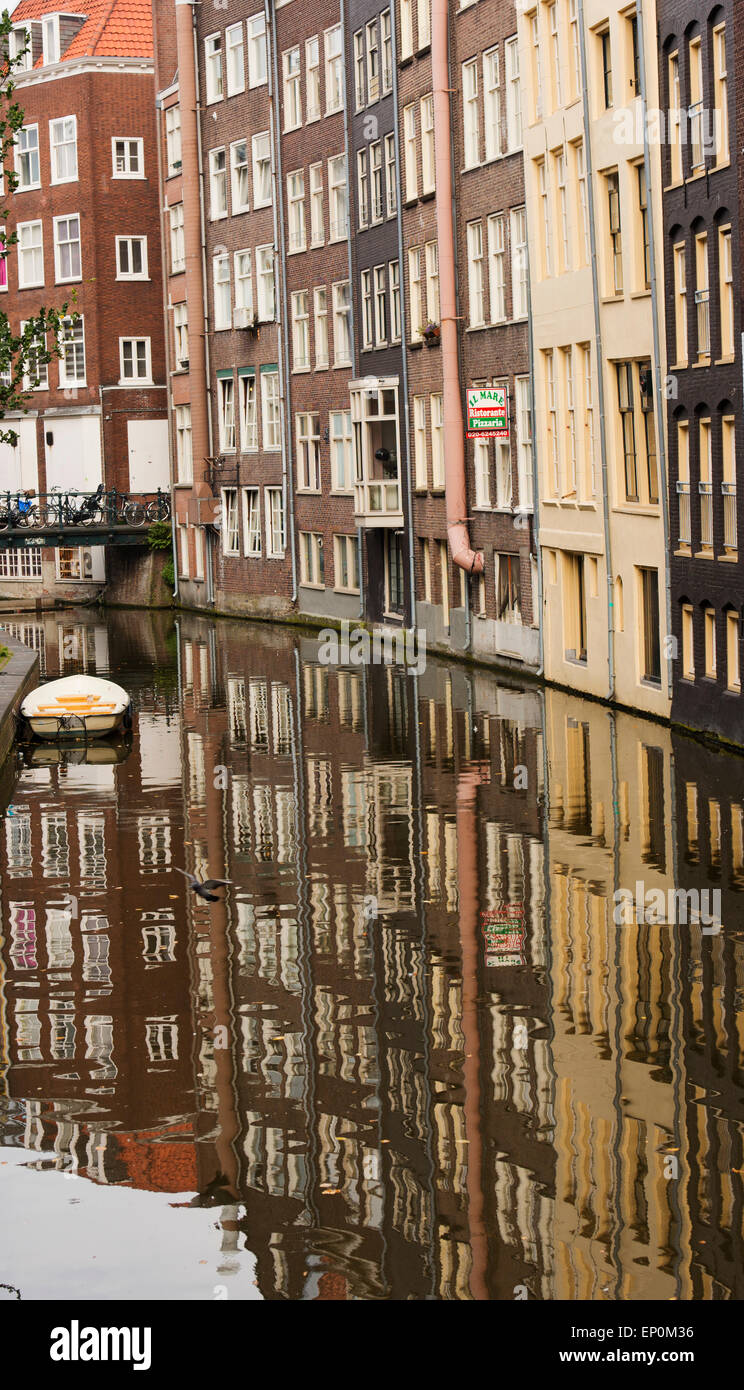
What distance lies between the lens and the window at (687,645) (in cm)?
2952

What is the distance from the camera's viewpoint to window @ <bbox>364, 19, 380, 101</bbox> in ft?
162

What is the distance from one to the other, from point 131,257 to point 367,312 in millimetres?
24021

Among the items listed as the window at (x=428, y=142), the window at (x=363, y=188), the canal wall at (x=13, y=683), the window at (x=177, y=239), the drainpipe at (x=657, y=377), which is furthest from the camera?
the window at (x=177, y=239)

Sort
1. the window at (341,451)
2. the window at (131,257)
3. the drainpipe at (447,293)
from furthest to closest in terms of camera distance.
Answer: the window at (131,257), the window at (341,451), the drainpipe at (447,293)

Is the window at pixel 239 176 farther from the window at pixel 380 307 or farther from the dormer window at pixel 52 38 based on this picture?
the dormer window at pixel 52 38

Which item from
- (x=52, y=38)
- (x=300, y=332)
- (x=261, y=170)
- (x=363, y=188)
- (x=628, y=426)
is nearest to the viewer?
(x=628, y=426)

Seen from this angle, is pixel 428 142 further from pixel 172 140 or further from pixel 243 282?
pixel 172 140

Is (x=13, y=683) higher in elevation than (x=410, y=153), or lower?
lower

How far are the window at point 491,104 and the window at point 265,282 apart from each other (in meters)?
18.8

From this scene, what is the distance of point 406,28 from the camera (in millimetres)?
46594

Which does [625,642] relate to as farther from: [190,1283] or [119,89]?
[119,89]

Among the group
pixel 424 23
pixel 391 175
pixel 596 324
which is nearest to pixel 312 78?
pixel 391 175

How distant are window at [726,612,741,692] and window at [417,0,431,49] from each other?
21669 mm

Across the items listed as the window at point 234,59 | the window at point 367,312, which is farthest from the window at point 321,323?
the window at point 234,59
